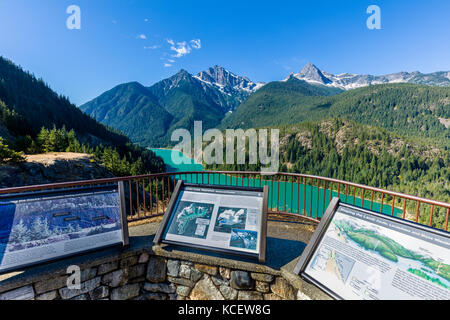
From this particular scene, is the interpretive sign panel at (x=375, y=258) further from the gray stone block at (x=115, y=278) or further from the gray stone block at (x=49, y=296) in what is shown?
the gray stone block at (x=49, y=296)

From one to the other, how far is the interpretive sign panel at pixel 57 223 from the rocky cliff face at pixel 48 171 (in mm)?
14116

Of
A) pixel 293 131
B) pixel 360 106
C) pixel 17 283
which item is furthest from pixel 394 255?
pixel 360 106

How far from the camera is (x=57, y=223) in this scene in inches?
130

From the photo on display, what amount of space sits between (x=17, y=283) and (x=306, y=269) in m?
4.04

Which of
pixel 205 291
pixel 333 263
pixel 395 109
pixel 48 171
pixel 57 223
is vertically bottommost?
pixel 205 291

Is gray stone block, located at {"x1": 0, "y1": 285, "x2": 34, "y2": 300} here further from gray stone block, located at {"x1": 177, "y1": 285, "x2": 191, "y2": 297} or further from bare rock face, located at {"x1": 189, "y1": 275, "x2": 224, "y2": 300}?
bare rock face, located at {"x1": 189, "y1": 275, "x2": 224, "y2": 300}

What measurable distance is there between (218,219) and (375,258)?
222 cm

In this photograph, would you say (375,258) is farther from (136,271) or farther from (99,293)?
(99,293)

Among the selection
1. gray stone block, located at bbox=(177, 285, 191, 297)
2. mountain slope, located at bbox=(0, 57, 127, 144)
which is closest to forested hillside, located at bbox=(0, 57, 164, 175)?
mountain slope, located at bbox=(0, 57, 127, 144)

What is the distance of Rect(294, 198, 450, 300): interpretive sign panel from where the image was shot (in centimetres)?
219

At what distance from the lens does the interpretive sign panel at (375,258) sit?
2.19m

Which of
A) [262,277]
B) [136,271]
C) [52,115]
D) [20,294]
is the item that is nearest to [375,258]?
[262,277]
